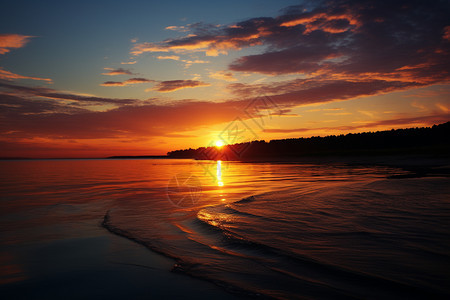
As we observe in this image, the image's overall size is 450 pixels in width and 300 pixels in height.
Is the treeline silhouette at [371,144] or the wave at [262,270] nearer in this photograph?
Answer: the wave at [262,270]

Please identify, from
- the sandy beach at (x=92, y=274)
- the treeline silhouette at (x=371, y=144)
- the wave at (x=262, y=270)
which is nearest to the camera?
the wave at (x=262, y=270)

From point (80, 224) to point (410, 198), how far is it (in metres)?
12.6

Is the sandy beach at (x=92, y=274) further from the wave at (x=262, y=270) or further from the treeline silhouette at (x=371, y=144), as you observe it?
the treeline silhouette at (x=371, y=144)

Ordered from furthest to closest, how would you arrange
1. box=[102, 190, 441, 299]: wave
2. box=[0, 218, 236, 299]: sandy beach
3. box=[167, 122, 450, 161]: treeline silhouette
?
box=[167, 122, 450, 161]: treeline silhouette < box=[0, 218, 236, 299]: sandy beach < box=[102, 190, 441, 299]: wave

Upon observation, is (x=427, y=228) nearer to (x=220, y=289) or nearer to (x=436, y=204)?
(x=436, y=204)

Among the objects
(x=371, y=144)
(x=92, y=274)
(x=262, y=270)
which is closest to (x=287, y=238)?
(x=262, y=270)

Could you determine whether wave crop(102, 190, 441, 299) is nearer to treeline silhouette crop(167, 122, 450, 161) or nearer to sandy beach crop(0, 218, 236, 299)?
sandy beach crop(0, 218, 236, 299)

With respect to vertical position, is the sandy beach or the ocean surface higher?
the ocean surface

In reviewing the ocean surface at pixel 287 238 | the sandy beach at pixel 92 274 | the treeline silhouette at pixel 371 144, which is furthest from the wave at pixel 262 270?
the treeline silhouette at pixel 371 144

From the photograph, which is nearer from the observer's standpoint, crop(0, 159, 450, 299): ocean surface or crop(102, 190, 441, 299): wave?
crop(102, 190, 441, 299): wave

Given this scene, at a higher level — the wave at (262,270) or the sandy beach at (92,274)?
the wave at (262,270)

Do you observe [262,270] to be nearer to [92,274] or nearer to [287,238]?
[287,238]

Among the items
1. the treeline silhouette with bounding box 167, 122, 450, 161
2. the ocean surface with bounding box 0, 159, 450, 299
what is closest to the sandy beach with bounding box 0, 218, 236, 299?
the ocean surface with bounding box 0, 159, 450, 299

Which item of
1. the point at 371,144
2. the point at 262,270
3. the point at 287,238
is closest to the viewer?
the point at 262,270
